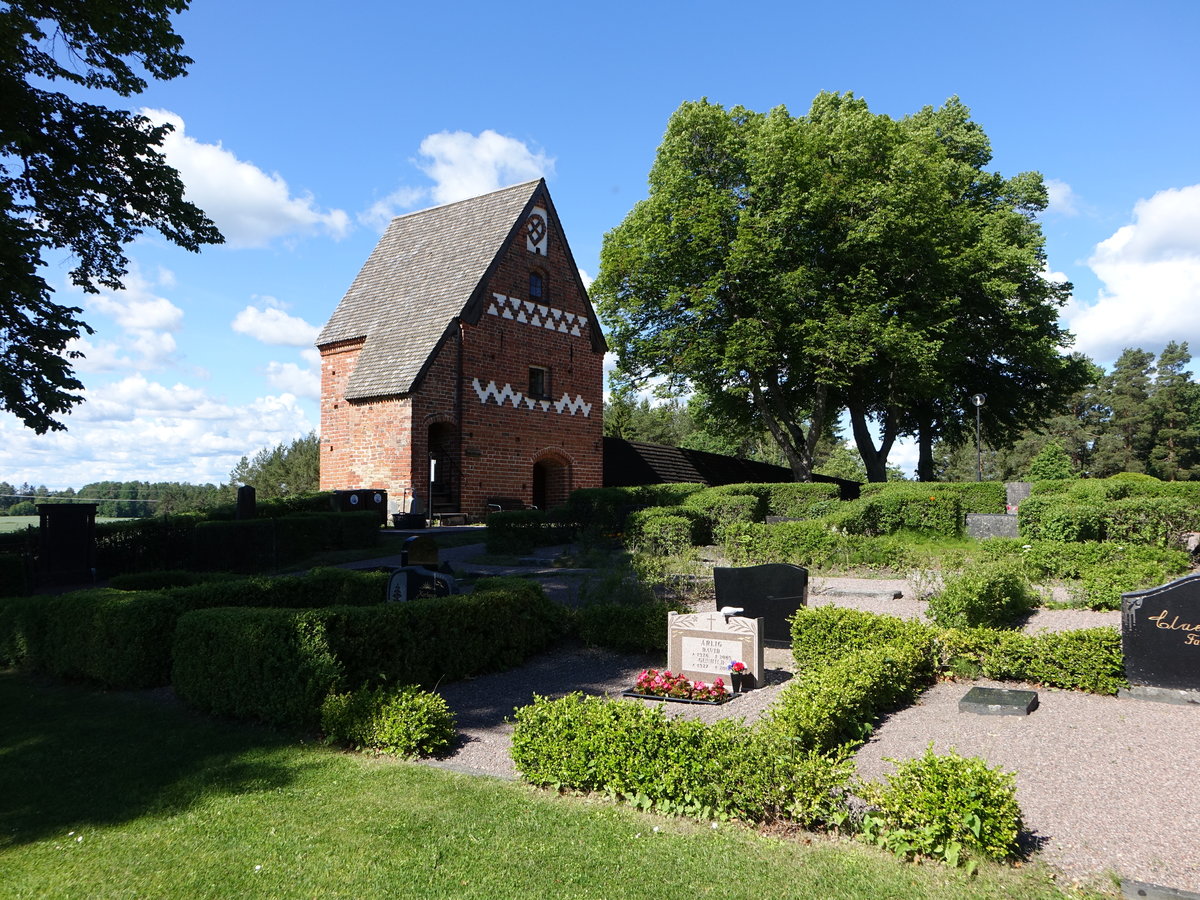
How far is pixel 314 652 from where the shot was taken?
695 centimetres

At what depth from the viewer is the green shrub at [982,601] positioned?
9133 millimetres

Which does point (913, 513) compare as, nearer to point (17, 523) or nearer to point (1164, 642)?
point (1164, 642)

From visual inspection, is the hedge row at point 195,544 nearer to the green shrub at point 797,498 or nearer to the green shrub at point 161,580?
the green shrub at point 161,580

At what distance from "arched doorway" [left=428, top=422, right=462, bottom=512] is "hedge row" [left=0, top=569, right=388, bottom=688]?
1324 cm

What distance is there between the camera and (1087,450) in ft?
213

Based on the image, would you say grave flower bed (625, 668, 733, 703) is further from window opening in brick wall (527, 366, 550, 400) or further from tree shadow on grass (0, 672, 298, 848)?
window opening in brick wall (527, 366, 550, 400)

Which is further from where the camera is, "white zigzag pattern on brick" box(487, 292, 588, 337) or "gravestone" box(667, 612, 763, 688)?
"white zigzag pattern on brick" box(487, 292, 588, 337)

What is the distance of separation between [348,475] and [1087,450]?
62.7 metres

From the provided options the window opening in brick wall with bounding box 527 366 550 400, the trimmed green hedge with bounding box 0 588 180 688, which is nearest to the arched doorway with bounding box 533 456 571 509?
the window opening in brick wall with bounding box 527 366 550 400

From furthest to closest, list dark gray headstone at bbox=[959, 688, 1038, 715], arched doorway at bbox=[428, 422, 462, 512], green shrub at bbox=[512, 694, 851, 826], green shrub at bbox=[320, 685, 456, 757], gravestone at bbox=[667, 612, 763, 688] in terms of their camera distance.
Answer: arched doorway at bbox=[428, 422, 462, 512] → gravestone at bbox=[667, 612, 763, 688] → dark gray headstone at bbox=[959, 688, 1038, 715] → green shrub at bbox=[320, 685, 456, 757] → green shrub at bbox=[512, 694, 851, 826]

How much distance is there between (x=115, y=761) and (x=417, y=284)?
70.1 feet

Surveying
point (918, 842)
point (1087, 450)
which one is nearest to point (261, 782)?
point (918, 842)

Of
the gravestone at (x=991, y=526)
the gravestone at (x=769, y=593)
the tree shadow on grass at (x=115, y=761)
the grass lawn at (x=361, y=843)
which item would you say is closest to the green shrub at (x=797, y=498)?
the gravestone at (x=991, y=526)

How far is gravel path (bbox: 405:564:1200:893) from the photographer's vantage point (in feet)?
13.9
